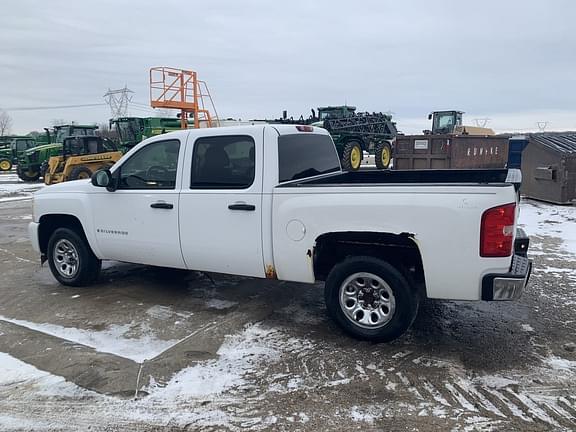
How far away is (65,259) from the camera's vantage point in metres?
5.89

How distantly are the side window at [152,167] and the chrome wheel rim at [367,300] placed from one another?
7.06 feet

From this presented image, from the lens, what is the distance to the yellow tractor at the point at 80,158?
17578 mm

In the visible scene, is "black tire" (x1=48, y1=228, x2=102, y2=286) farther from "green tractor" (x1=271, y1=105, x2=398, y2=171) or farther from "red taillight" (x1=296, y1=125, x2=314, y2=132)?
"green tractor" (x1=271, y1=105, x2=398, y2=171)

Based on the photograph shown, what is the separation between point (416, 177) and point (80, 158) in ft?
50.8

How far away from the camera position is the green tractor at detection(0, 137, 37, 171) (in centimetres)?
2747

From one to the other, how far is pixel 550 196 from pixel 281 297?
29.1 ft

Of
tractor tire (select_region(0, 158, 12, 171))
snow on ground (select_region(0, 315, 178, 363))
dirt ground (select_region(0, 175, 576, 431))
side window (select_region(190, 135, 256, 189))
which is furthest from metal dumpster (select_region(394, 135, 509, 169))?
tractor tire (select_region(0, 158, 12, 171))

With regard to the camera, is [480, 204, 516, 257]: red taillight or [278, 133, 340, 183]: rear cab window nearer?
[480, 204, 516, 257]: red taillight

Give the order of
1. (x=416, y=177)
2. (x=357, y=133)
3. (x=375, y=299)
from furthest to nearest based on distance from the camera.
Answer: (x=357, y=133) < (x=416, y=177) < (x=375, y=299)

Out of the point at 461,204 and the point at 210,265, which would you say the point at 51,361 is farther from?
the point at 461,204

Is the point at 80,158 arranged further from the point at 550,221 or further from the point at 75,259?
the point at 550,221

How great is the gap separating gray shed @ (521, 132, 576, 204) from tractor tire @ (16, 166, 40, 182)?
21541 millimetres

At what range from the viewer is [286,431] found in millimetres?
2916

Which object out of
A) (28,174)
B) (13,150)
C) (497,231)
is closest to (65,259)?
(497,231)
